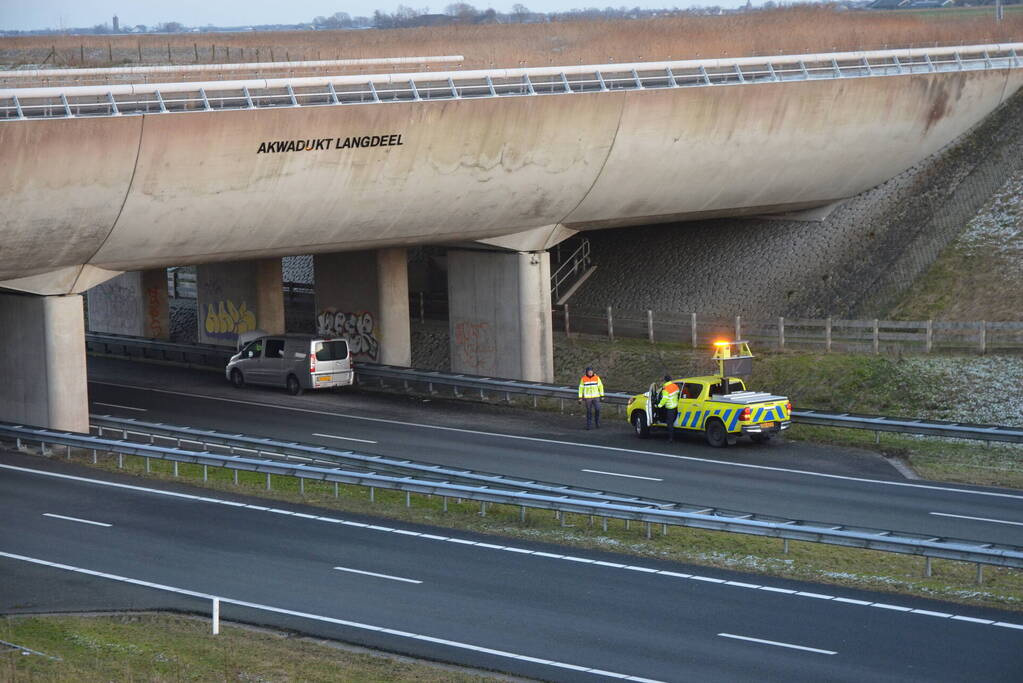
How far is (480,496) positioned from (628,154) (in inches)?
662

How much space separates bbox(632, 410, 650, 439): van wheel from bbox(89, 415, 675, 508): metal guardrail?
18.9 feet

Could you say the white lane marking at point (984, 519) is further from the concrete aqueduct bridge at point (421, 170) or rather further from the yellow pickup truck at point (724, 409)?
the concrete aqueduct bridge at point (421, 170)

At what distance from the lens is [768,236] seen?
4806cm

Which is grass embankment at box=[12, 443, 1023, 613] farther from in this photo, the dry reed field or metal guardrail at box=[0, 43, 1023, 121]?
the dry reed field

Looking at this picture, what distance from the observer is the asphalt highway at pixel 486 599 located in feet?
57.0

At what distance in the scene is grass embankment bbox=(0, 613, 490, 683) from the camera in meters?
17.0

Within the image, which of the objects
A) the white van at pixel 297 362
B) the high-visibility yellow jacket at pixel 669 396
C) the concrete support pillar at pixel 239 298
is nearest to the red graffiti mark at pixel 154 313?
the concrete support pillar at pixel 239 298

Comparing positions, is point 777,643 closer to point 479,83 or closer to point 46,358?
point 46,358

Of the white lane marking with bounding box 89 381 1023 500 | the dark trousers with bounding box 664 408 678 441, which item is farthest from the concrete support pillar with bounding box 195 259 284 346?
the dark trousers with bounding box 664 408 678 441

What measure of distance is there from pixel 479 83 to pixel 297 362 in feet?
33.0

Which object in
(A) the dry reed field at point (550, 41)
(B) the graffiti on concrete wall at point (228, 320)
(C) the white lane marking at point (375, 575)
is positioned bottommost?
(C) the white lane marking at point (375, 575)

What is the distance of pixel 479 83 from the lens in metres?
37.8

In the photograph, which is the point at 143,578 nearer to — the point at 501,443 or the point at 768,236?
the point at 501,443

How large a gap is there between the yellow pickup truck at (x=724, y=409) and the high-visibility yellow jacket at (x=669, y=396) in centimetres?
11
